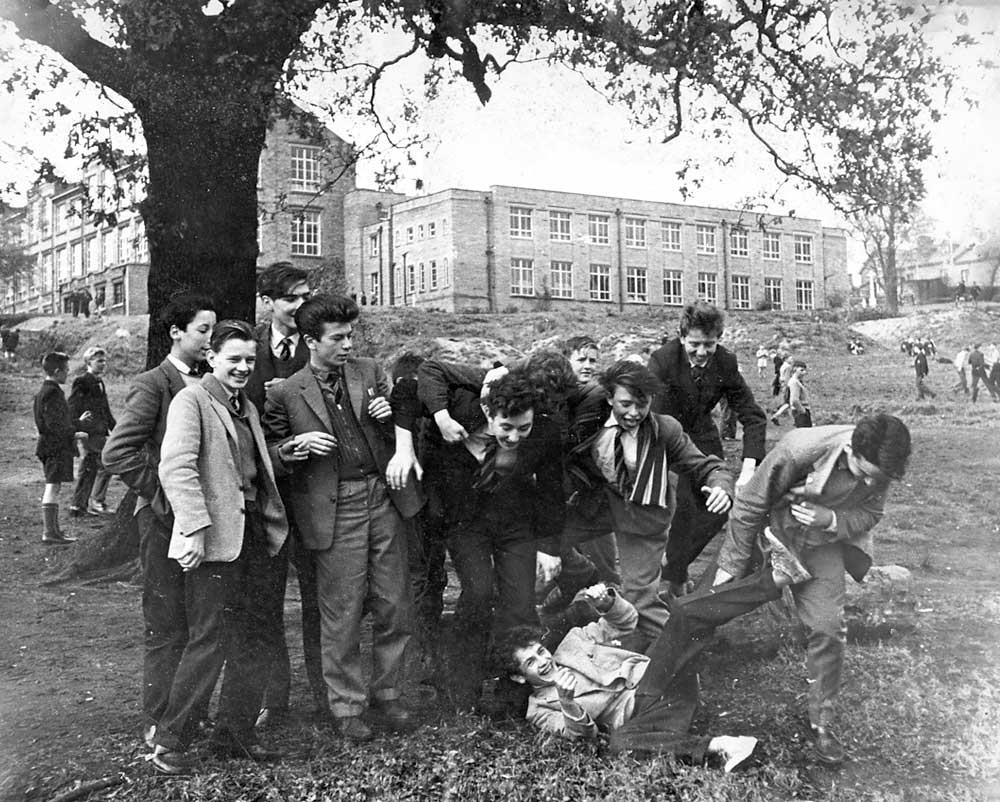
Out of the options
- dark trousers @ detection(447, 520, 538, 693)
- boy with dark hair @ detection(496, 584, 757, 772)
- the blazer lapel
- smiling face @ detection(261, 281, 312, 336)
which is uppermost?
smiling face @ detection(261, 281, 312, 336)

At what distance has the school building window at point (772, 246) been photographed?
6180 mm

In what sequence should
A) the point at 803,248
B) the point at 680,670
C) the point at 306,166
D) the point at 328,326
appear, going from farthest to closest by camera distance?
the point at 306,166
the point at 803,248
the point at 328,326
the point at 680,670

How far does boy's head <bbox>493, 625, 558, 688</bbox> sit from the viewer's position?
3455mm

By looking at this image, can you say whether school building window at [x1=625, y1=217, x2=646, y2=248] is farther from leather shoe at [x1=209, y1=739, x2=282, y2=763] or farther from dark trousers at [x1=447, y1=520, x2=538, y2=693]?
leather shoe at [x1=209, y1=739, x2=282, y2=763]

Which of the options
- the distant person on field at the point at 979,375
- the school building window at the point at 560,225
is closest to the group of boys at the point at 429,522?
the school building window at the point at 560,225

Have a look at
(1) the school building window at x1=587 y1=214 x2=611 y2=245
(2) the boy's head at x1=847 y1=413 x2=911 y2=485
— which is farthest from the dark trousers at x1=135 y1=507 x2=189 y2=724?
(1) the school building window at x1=587 y1=214 x2=611 y2=245

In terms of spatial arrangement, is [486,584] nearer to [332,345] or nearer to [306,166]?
[332,345]

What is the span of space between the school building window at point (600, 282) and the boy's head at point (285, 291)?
7.85ft

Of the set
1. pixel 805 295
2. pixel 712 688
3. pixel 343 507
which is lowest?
pixel 712 688

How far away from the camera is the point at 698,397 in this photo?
15.1 feet

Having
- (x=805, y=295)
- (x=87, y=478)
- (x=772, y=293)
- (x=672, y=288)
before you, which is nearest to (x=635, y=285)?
(x=672, y=288)

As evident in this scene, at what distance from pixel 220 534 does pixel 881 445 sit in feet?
7.73

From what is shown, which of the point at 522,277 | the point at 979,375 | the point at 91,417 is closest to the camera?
the point at 522,277

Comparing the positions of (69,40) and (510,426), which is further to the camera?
(69,40)
